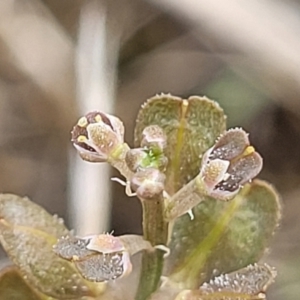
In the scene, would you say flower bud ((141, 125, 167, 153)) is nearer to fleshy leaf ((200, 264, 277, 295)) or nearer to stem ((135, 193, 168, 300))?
stem ((135, 193, 168, 300))

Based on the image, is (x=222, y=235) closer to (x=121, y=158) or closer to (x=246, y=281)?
(x=246, y=281)

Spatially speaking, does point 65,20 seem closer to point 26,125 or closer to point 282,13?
point 26,125

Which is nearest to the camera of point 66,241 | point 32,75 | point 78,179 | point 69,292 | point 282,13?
point 66,241

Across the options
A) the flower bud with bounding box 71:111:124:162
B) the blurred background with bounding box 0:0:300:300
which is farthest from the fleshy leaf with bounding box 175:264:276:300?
the blurred background with bounding box 0:0:300:300

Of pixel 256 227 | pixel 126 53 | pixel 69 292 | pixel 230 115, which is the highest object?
pixel 126 53

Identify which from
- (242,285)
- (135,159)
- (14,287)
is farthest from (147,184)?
(14,287)

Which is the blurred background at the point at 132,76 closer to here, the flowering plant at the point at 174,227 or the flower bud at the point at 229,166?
the flowering plant at the point at 174,227

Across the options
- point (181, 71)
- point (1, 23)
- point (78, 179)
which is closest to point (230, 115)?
point (181, 71)
